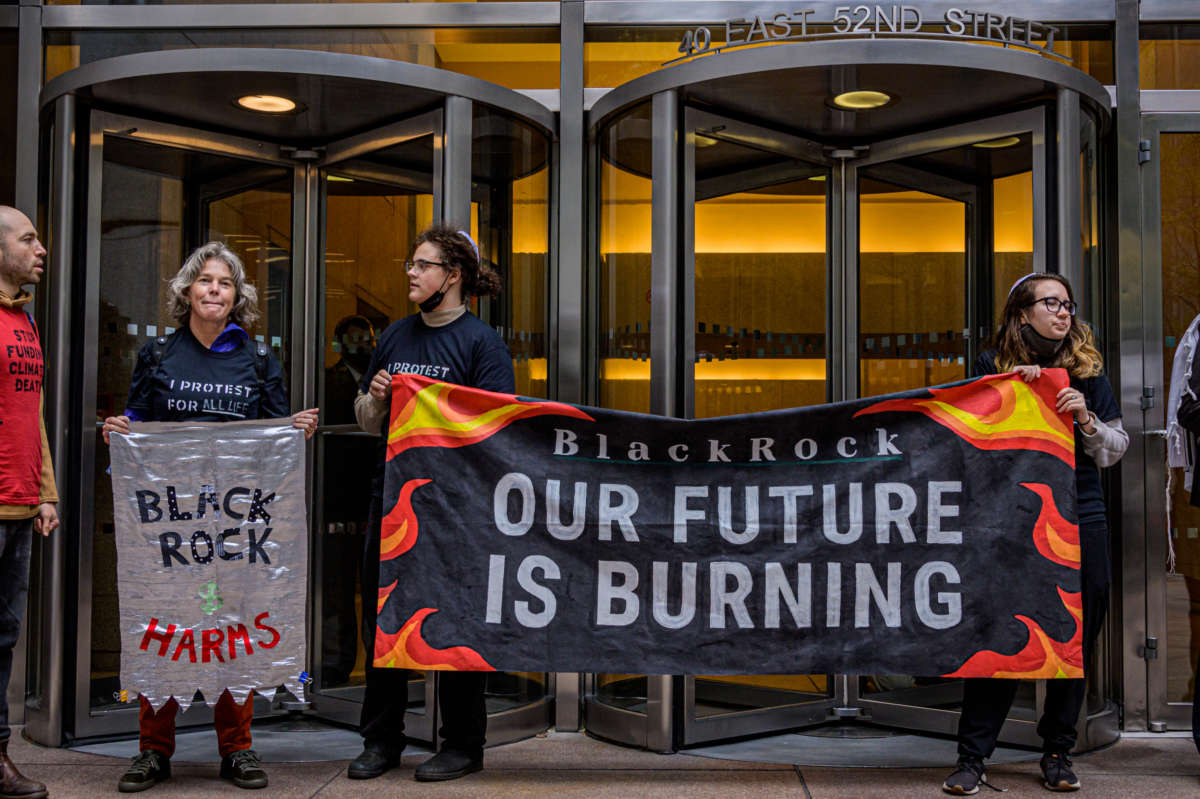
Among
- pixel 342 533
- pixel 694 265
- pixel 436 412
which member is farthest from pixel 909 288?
pixel 342 533

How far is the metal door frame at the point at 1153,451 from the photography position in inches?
Result: 208

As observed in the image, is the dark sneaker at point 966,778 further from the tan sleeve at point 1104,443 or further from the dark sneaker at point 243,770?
the dark sneaker at point 243,770

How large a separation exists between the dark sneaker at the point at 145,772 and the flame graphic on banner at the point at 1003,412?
9.54 ft

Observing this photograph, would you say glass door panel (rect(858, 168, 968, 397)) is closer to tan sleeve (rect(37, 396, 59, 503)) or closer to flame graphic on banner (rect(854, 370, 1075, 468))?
flame graphic on banner (rect(854, 370, 1075, 468))

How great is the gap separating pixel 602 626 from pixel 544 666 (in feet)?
0.86

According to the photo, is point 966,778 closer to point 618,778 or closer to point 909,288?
point 618,778

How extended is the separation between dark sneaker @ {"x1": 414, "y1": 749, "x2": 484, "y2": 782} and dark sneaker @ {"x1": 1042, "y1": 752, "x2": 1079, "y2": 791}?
2.14 meters

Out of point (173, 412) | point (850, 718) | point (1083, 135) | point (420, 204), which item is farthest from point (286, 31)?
point (850, 718)

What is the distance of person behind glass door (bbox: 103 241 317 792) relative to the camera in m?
4.27

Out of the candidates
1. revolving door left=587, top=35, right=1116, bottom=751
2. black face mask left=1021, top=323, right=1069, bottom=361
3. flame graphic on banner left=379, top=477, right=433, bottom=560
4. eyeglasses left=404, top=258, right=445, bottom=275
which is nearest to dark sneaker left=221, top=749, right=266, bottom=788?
flame graphic on banner left=379, top=477, right=433, bottom=560

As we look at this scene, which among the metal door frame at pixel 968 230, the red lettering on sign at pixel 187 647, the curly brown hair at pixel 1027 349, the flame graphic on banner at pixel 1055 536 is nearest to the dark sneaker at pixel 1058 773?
the metal door frame at pixel 968 230

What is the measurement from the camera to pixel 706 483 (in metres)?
4.34

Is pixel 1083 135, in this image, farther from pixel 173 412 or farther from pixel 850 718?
pixel 173 412

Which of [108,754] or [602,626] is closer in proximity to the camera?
[602,626]
